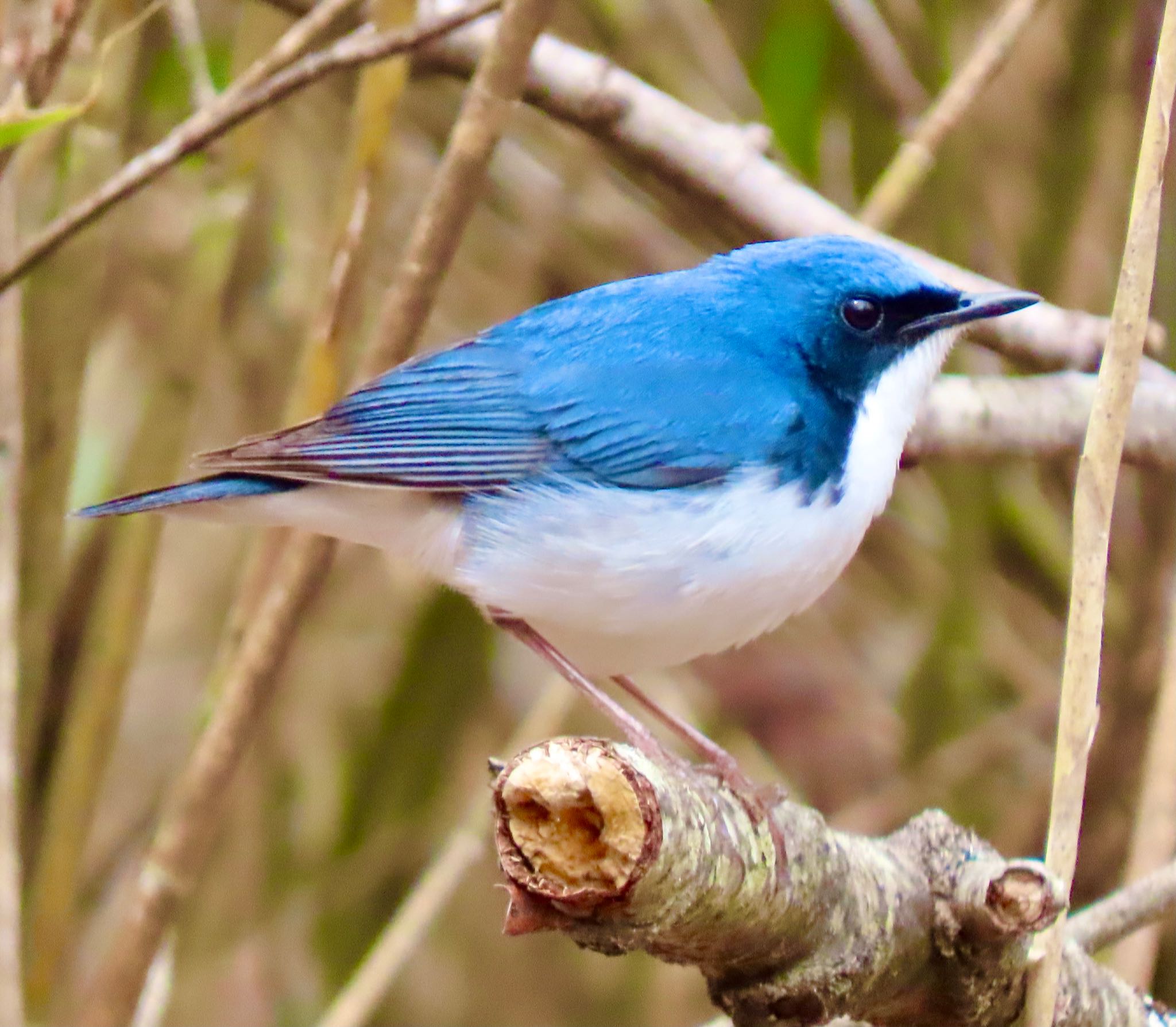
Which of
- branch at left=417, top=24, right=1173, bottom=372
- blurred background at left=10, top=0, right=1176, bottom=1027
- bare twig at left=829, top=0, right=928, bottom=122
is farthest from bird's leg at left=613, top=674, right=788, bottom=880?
bare twig at left=829, top=0, right=928, bottom=122

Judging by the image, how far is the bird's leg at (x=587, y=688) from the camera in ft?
8.34

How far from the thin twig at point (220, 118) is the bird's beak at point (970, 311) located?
0.98m

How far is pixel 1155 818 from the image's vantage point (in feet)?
8.98

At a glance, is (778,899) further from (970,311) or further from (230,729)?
→ (970,311)

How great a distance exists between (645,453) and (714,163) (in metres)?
0.66

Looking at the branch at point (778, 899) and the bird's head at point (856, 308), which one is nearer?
the branch at point (778, 899)

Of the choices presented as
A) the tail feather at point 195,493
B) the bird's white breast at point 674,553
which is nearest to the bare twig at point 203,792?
the tail feather at point 195,493

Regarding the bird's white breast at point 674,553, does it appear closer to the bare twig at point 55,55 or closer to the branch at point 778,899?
the branch at point 778,899

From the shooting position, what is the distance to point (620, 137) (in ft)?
9.14

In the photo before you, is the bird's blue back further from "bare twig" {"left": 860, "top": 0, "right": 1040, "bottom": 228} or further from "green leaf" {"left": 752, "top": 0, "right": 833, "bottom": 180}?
"green leaf" {"left": 752, "top": 0, "right": 833, "bottom": 180}

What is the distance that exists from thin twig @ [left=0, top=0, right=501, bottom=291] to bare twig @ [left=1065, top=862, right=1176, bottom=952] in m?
1.69

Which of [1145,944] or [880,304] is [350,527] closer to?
[880,304]

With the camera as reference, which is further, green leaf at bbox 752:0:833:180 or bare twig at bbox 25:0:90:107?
green leaf at bbox 752:0:833:180

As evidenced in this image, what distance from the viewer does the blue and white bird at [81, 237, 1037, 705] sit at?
2.43 m
